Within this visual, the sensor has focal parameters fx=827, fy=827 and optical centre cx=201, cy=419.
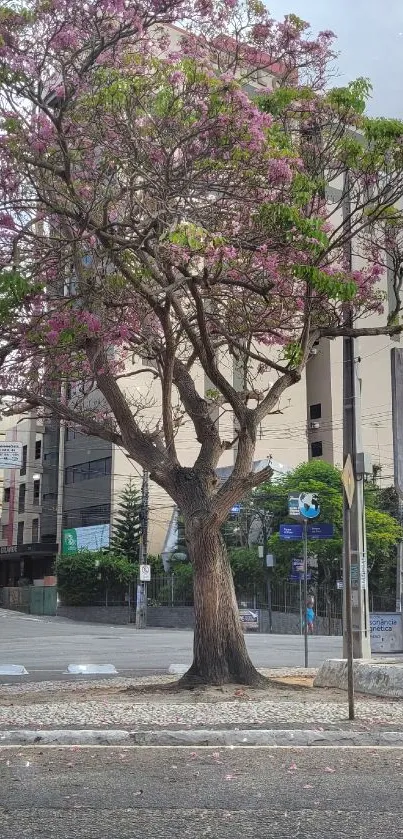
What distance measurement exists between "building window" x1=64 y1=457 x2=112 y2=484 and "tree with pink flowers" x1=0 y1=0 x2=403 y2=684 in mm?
39326

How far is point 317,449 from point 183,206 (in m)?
51.4

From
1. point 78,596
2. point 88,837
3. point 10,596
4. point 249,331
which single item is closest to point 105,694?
point 249,331

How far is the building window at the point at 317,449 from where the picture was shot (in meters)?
60.6

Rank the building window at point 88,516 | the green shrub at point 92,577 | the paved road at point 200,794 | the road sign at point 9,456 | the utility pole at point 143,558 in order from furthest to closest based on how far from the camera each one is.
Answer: the building window at point 88,516, the green shrub at point 92,577, the utility pole at point 143,558, the road sign at point 9,456, the paved road at point 200,794

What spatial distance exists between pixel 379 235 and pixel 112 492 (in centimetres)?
3893

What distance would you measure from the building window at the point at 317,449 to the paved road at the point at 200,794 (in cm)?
5366

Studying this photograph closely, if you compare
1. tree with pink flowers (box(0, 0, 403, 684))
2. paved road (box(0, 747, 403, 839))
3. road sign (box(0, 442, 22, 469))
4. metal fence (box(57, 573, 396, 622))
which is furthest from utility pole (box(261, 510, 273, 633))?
paved road (box(0, 747, 403, 839))

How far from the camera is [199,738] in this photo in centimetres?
770

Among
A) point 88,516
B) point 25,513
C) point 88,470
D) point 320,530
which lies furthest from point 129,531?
point 320,530

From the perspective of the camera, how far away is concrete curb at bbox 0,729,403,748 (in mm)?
7652

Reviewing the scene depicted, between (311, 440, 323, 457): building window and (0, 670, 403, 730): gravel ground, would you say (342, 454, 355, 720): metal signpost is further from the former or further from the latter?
(311, 440, 323, 457): building window

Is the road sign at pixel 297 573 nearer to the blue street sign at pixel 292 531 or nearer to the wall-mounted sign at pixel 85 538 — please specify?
the blue street sign at pixel 292 531

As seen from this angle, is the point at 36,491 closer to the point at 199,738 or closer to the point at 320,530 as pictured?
the point at 320,530

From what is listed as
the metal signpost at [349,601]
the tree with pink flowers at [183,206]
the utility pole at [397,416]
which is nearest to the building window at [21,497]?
the tree with pink flowers at [183,206]
